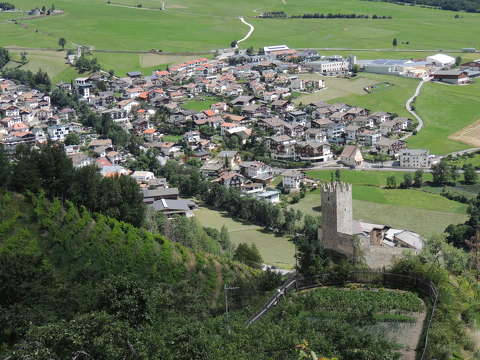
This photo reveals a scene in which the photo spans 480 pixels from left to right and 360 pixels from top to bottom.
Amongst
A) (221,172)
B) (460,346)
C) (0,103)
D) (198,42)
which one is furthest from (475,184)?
(198,42)

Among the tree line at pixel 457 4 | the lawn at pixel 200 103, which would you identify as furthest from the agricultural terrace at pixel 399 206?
the tree line at pixel 457 4

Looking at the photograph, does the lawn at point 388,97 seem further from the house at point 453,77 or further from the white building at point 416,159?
the white building at point 416,159

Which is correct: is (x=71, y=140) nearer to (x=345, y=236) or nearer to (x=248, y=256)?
(x=248, y=256)

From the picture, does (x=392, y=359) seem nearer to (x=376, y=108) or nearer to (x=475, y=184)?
(x=475, y=184)

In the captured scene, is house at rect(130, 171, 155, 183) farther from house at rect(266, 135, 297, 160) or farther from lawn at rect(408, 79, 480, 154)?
lawn at rect(408, 79, 480, 154)

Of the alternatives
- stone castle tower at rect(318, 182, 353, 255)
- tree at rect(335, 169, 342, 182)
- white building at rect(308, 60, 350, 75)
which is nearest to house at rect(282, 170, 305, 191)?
tree at rect(335, 169, 342, 182)

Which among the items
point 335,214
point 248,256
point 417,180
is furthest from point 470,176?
point 335,214
